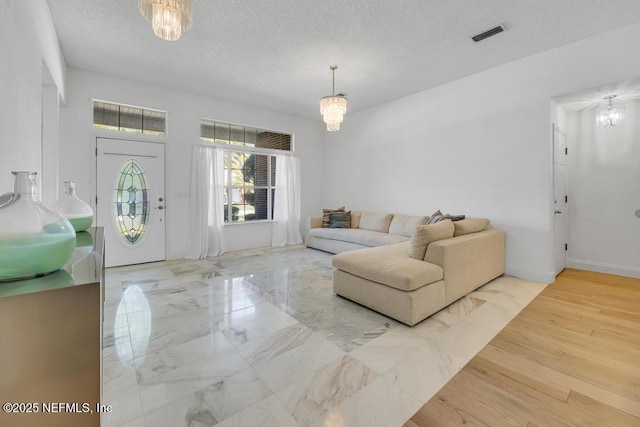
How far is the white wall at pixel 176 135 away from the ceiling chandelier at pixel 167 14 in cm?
315

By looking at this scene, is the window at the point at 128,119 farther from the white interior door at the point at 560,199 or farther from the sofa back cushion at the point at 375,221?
the white interior door at the point at 560,199

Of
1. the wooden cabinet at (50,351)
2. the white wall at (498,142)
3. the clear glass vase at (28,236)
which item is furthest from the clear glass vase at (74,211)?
the white wall at (498,142)

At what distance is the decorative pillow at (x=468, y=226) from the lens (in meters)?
3.30

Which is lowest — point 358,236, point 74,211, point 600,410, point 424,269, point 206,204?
point 600,410

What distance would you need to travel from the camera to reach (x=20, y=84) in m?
1.71

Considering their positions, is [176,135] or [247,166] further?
[247,166]

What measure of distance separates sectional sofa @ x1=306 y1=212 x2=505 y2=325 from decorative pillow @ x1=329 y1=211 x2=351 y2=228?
2175 mm

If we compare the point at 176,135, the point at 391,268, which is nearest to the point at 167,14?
the point at 391,268

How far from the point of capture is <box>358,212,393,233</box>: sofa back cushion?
5.25 m

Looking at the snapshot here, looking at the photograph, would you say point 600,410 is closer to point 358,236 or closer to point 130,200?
point 358,236

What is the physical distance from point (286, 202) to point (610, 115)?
5321 mm

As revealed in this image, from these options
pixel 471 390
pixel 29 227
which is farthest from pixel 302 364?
pixel 29 227

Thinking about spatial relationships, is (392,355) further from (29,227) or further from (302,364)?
(29,227)

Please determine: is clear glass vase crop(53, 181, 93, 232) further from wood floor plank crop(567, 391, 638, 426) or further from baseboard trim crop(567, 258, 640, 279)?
baseboard trim crop(567, 258, 640, 279)
